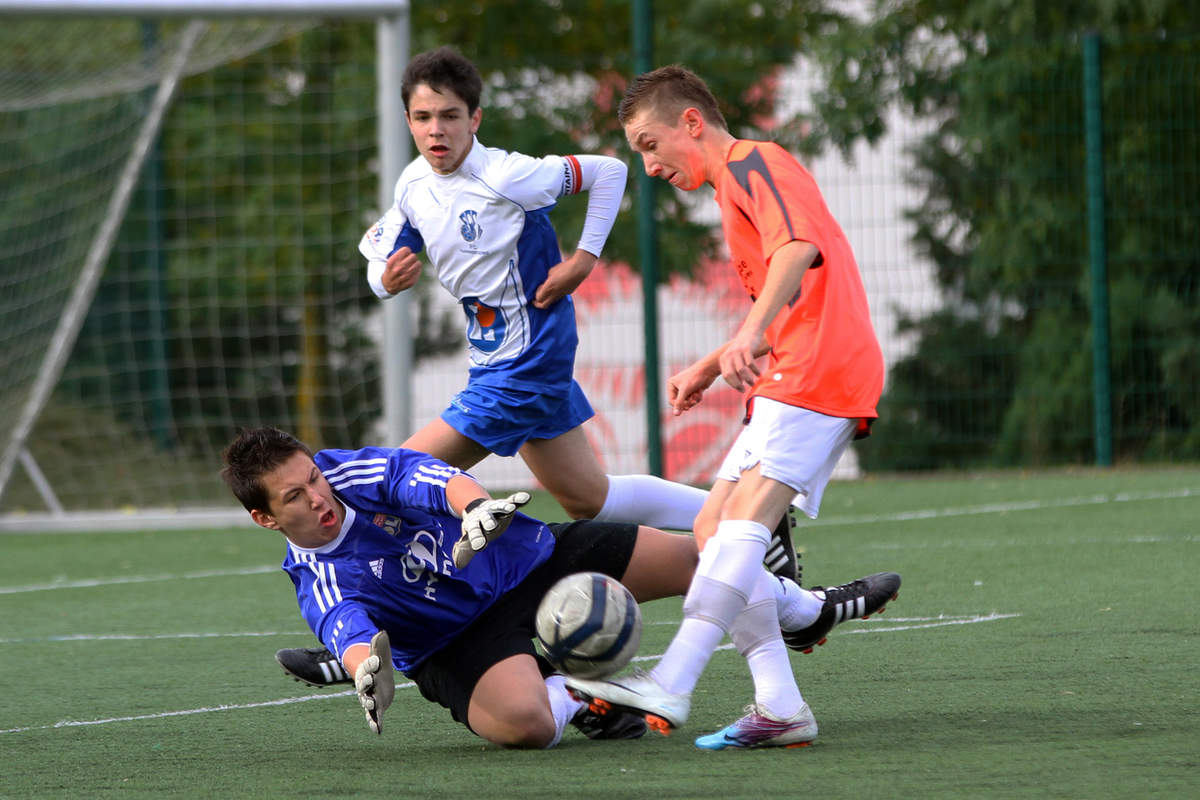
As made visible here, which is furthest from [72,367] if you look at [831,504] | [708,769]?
[708,769]

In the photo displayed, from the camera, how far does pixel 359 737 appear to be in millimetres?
4469

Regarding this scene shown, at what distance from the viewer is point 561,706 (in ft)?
14.3

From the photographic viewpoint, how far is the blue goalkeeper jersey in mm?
4277

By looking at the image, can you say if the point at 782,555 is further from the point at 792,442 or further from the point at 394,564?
the point at 394,564

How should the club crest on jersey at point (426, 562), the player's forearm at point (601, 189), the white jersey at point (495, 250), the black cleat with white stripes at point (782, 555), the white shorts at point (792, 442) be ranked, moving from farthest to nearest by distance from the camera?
the player's forearm at point (601, 189) → the white jersey at point (495, 250) → the black cleat with white stripes at point (782, 555) → the club crest on jersey at point (426, 562) → the white shorts at point (792, 442)

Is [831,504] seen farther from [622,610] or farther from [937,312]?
[622,610]

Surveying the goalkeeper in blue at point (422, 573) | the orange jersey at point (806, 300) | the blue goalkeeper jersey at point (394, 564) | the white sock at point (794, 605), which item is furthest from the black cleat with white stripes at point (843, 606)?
the blue goalkeeper jersey at point (394, 564)

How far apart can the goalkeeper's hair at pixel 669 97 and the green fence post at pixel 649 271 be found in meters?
7.97

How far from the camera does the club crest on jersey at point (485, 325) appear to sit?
6047 millimetres

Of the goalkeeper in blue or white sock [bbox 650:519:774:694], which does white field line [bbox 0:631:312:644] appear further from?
white sock [bbox 650:519:774:694]

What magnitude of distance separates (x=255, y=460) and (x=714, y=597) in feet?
3.69

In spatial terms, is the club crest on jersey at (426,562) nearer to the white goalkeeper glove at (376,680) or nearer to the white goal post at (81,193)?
the white goalkeeper glove at (376,680)

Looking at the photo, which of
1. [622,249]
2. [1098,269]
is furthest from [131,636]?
[1098,269]

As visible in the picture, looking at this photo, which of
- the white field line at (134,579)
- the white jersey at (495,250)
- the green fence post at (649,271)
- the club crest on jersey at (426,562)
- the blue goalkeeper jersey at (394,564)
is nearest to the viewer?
the blue goalkeeper jersey at (394,564)
